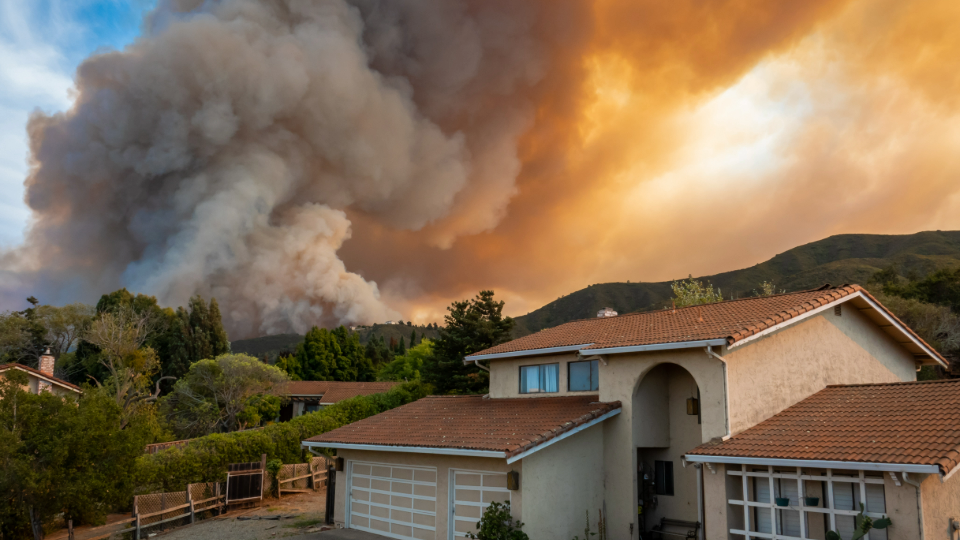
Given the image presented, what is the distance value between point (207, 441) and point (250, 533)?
22.1ft

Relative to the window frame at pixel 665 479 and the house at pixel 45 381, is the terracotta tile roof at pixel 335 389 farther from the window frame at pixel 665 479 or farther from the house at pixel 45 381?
the window frame at pixel 665 479

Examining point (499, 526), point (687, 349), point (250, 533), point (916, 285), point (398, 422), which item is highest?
point (916, 285)

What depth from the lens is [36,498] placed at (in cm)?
1656

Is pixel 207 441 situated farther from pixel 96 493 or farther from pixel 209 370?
pixel 209 370

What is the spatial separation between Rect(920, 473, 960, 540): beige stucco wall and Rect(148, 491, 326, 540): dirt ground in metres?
16.0

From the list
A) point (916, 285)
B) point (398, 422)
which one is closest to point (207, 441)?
point (398, 422)

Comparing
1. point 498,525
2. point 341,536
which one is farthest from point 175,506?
point 498,525

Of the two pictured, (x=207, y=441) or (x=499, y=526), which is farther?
(x=207, y=441)

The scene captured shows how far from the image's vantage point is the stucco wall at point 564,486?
1438cm

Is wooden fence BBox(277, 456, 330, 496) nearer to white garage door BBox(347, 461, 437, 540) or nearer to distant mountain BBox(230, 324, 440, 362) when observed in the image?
white garage door BBox(347, 461, 437, 540)

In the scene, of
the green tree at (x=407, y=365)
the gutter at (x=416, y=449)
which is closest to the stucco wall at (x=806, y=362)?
the gutter at (x=416, y=449)

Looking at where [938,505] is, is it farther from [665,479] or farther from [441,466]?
[441,466]

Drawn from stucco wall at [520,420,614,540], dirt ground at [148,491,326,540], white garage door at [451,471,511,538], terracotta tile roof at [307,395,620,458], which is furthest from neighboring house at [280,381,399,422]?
stucco wall at [520,420,614,540]

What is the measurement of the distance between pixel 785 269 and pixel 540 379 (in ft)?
401
